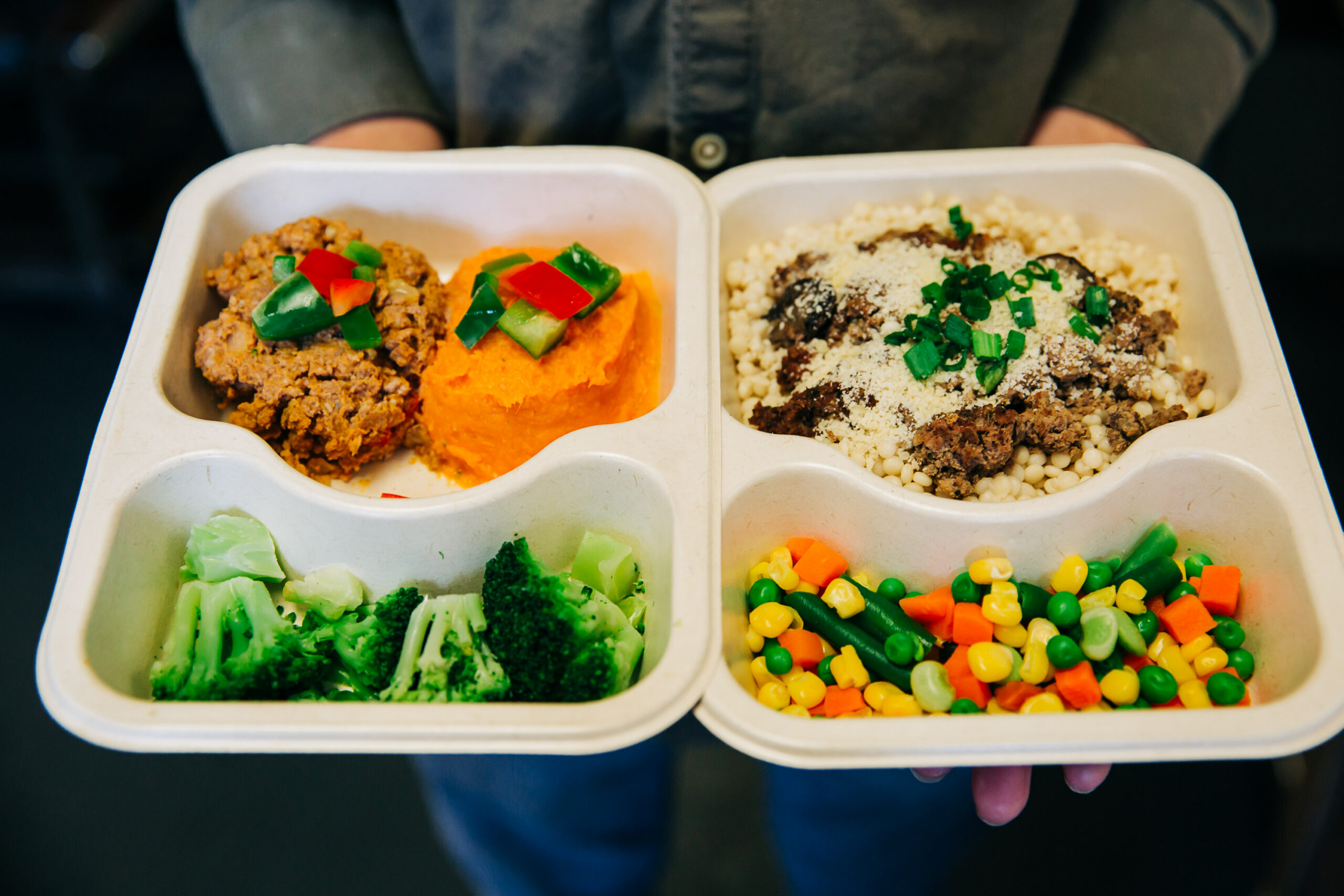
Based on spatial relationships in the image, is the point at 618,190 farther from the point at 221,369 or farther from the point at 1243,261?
the point at 1243,261

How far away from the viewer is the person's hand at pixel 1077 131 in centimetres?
250

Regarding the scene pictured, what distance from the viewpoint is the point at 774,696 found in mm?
1784

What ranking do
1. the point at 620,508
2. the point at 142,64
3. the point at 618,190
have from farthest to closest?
the point at 142,64
the point at 618,190
the point at 620,508

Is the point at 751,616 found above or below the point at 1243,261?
below

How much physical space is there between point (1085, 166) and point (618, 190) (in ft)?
3.84

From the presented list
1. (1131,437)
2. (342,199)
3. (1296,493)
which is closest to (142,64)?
(342,199)

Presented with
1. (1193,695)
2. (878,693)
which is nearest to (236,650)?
(878,693)

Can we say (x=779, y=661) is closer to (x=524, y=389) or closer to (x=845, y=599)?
(x=845, y=599)

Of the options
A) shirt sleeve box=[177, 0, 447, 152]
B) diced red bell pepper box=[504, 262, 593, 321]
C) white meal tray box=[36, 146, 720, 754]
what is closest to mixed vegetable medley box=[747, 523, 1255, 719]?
white meal tray box=[36, 146, 720, 754]

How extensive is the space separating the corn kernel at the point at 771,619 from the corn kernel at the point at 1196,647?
764mm

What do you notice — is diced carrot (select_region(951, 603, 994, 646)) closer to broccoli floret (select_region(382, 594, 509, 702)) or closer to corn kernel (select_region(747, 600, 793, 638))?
corn kernel (select_region(747, 600, 793, 638))

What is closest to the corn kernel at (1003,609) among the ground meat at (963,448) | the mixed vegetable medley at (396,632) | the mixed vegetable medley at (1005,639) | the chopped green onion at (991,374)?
the mixed vegetable medley at (1005,639)

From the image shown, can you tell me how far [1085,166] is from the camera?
2.32m

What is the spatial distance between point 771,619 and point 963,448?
1.78 feet
